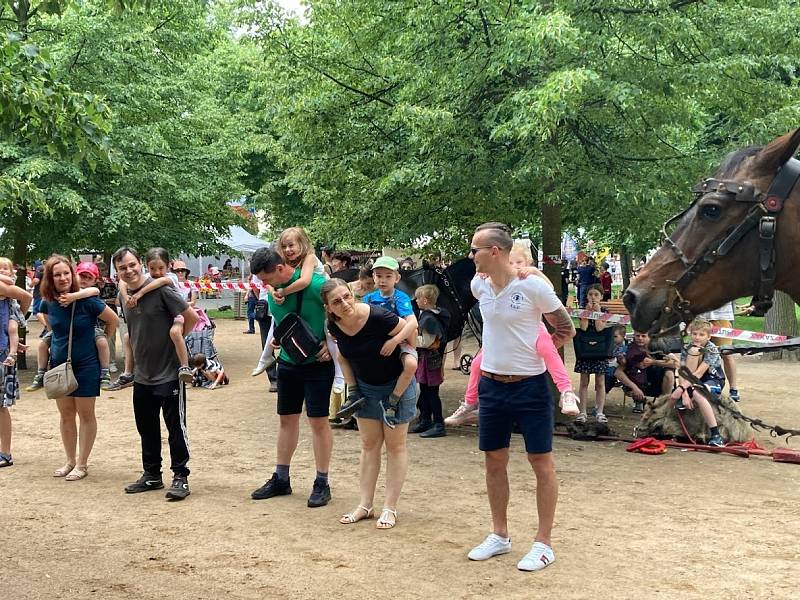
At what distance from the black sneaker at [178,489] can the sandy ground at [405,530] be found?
0.10m

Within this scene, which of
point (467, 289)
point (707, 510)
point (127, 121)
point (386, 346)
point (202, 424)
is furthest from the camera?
point (127, 121)

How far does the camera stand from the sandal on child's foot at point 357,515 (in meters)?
6.19

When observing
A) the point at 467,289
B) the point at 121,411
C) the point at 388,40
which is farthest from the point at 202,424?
the point at 388,40

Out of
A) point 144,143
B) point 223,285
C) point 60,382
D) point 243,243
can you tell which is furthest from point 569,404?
point 243,243

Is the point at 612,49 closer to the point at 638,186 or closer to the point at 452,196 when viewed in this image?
the point at 638,186

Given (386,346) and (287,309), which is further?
(287,309)

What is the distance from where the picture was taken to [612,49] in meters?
8.56

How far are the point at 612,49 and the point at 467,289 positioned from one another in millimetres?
3784

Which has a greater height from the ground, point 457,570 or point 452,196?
point 452,196

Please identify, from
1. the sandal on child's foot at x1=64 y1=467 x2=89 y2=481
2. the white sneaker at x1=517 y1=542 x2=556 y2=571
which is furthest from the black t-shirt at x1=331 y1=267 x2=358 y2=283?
the white sneaker at x1=517 y1=542 x2=556 y2=571

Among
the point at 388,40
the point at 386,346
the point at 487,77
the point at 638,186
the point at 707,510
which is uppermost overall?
the point at 388,40

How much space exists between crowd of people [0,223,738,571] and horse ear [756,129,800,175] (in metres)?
1.80

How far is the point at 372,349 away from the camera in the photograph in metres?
6.06

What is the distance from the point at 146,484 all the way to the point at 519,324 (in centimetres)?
383
